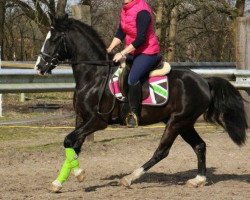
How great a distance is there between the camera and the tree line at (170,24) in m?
21.7

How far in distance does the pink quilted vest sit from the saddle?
27 centimetres

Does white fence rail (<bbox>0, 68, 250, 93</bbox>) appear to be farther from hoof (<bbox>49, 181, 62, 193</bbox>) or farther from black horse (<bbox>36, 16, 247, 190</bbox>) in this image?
hoof (<bbox>49, 181, 62, 193</bbox>)

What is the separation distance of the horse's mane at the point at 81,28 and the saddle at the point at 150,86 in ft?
1.44

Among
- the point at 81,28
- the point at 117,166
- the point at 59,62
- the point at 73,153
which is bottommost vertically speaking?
the point at 117,166

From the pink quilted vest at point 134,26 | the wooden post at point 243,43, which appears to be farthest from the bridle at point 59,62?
the wooden post at point 243,43

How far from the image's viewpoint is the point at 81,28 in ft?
25.6

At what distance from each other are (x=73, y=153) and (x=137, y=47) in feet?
4.98

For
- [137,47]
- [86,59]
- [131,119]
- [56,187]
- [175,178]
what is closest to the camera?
[56,187]

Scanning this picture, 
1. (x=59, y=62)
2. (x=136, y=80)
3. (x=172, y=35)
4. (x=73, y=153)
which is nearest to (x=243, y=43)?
(x=136, y=80)

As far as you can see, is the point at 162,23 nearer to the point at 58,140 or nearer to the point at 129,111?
the point at 58,140

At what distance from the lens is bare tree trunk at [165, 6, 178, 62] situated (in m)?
21.6

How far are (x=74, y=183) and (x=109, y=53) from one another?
174 cm

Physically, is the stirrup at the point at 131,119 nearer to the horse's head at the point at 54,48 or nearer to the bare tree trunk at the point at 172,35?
the horse's head at the point at 54,48

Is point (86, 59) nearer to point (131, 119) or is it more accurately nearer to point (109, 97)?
point (109, 97)
